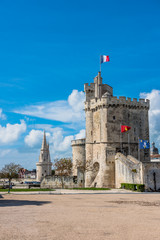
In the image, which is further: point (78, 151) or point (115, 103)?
point (78, 151)

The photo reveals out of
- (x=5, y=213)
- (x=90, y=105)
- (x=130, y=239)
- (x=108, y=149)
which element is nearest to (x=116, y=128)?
(x=108, y=149)

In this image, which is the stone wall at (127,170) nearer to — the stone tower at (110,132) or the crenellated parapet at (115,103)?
the stone tower at (110,132)

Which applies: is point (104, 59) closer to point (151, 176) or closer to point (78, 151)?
point (78, 151)

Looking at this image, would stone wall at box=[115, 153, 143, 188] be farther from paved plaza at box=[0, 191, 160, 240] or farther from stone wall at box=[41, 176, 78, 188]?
paved plaza at box=[0, 191, 160, 240]

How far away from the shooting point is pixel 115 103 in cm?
5138

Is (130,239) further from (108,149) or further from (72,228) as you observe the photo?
(108,149)

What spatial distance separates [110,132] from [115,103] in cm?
563

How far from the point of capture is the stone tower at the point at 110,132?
4891 centimetres

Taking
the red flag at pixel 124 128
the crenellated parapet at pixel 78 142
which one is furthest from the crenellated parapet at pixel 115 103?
the crenellated parapet at pixel 78 142

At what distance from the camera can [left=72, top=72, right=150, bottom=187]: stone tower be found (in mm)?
48906

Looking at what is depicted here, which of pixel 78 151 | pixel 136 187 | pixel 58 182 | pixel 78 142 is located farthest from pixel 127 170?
pixel 78 142

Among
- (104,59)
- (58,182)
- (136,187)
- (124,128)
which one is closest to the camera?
(136,187)

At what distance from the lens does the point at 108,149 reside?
4897 centimetres

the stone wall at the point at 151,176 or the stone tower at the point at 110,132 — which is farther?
A: the stone tower at the point at 110,132
